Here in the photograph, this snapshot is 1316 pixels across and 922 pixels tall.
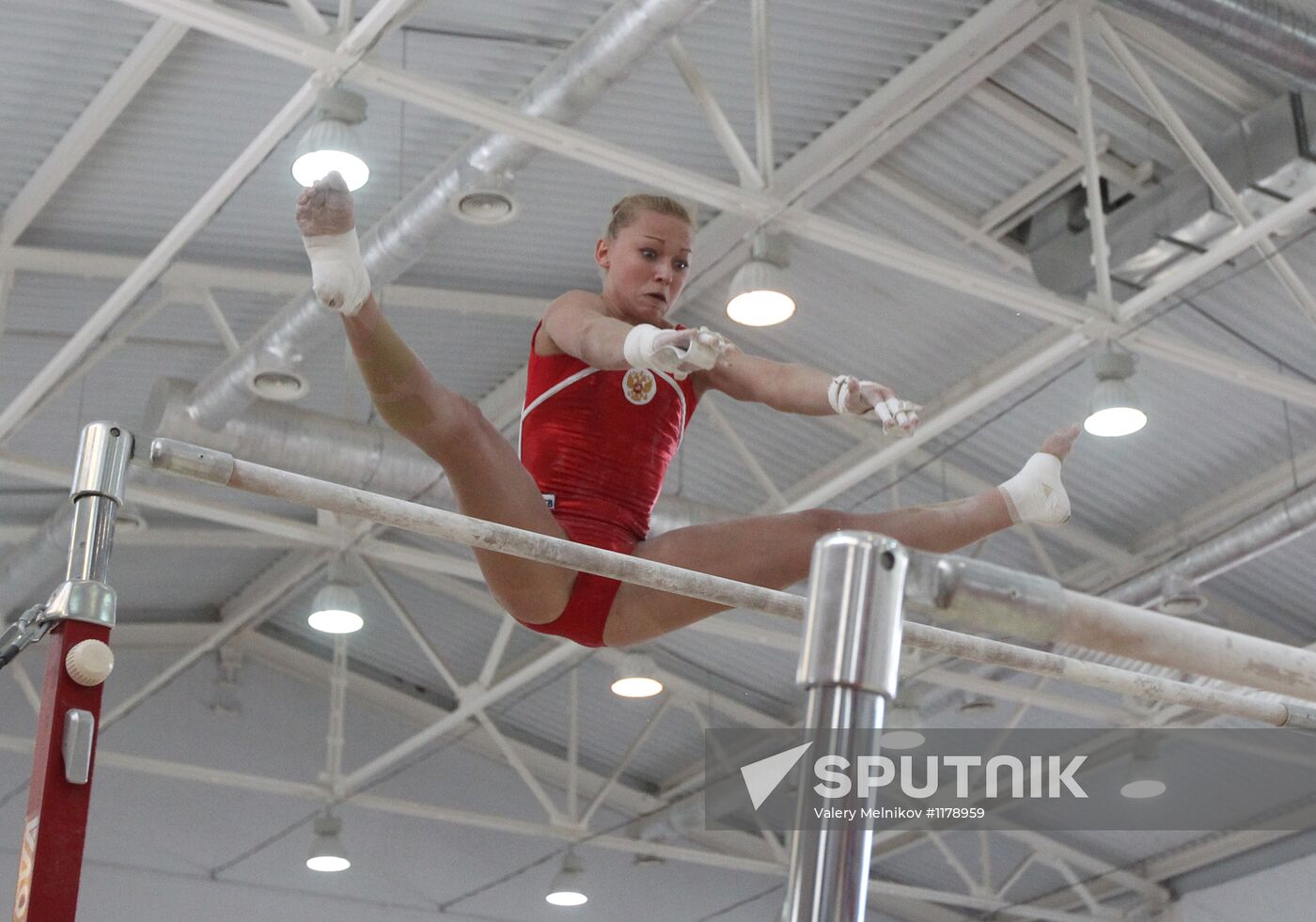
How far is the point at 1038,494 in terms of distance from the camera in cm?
411

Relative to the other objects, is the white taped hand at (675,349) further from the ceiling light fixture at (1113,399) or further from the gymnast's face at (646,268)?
the ceiling light fixture at (1113,399)

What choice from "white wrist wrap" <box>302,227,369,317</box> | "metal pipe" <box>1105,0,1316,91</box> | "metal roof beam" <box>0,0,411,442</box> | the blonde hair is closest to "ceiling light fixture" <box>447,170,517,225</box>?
"metal roof beam" <box>0,0,411,442</box>

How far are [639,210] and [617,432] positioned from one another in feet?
2.07

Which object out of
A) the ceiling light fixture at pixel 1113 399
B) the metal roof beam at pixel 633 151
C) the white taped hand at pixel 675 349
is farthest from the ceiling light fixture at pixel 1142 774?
the white taped hand at pixel 675 349

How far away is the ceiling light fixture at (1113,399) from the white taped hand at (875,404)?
4840 millimetres

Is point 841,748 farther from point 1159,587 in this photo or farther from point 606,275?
point 1159,587

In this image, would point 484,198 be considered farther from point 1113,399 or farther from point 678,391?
point 678,391

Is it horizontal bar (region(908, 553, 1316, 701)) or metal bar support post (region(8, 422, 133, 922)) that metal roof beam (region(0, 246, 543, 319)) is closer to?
metal bar support post (region(8, 422, 133, 922))

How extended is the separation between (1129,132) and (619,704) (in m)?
8.99

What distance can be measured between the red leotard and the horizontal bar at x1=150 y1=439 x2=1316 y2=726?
70 cm

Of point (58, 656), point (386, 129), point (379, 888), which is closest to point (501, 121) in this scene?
point (386, 129)

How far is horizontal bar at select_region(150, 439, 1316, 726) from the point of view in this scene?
3.38 m

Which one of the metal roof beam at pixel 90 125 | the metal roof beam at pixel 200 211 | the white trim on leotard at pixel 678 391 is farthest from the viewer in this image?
the metal roof beam at pixel 90 125

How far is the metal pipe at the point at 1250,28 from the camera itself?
22.8 ft
